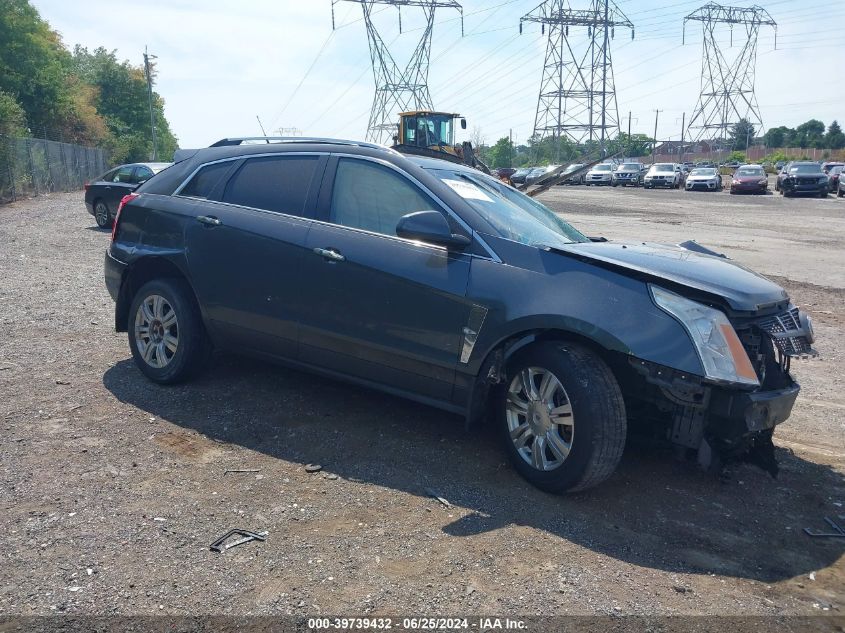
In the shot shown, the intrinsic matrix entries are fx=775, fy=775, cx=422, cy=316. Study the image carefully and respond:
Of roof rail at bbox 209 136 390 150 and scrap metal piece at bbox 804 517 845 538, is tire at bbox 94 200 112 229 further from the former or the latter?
scrap metal piece at bbox 804 517 845 538

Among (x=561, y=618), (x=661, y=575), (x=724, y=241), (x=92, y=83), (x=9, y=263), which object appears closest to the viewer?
(x=561, y=618)

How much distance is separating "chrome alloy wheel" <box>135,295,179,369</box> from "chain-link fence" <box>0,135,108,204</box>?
82.5ft

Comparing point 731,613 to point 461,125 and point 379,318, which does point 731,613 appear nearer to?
point 379,318

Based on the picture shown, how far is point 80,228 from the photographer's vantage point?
58.7 ft

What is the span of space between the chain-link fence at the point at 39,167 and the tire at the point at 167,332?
25.1 metres

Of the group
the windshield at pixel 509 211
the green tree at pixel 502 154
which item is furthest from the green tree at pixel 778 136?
the windshield at pixel 509 211

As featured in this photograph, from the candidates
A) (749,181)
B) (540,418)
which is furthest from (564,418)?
(749,181)

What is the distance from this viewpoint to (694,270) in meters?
4.23

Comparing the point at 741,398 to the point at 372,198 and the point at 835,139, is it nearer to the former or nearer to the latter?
the point at 372,198

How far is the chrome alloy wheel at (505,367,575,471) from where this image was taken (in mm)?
4000

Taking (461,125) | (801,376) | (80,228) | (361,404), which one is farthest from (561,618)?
(461,125)

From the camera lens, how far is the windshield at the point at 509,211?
4508mm

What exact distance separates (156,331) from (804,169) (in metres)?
39.3

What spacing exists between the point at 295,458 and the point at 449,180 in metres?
1.92
